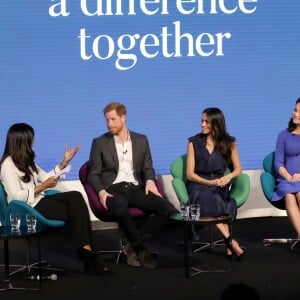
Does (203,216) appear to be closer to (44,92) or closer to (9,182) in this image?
(9,182)

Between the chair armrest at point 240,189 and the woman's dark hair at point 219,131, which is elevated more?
the woman's dark hair at point 219,131

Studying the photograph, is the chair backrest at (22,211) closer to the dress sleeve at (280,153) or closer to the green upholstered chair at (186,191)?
the green upholstered chair at (186,191)

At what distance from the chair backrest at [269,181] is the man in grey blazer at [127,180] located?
3.07ft

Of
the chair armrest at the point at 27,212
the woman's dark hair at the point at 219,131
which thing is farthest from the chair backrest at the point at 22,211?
the woman's dark hair at the point at 219,131

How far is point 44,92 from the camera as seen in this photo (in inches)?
261

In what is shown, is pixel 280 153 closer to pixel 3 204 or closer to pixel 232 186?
pixel 232 186

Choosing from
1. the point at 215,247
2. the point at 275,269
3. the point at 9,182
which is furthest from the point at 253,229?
the point at 9,182

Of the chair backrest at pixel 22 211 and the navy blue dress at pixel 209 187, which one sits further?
the navy blue dress at pixel 209 187

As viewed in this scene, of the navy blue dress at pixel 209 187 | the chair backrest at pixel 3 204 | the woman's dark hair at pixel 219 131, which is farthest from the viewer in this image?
the woman's dark hair at pixel 219 131

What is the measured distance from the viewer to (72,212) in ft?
16.8

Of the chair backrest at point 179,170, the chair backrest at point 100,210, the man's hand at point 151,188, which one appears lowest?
the chair backrest at point 100,210

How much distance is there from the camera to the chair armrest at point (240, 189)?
5840mm

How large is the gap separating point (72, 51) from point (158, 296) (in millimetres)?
2794

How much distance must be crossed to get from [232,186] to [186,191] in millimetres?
383
